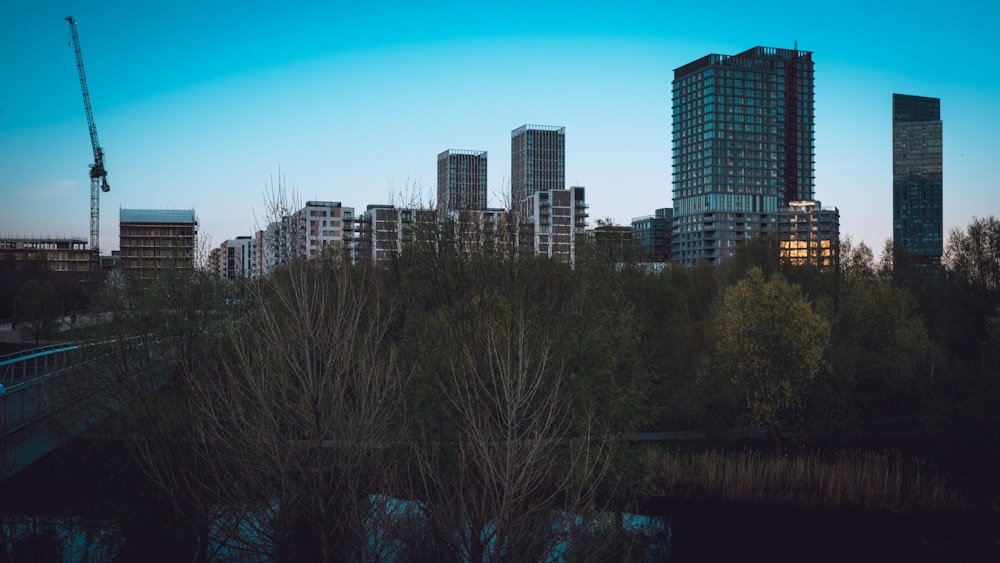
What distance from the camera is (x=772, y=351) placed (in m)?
34.4

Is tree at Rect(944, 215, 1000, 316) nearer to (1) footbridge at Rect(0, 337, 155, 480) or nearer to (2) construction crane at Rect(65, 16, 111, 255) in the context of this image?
(1) footbridge at Rect(0, 337, 155, 480)

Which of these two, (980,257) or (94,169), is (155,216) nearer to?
(94,169)

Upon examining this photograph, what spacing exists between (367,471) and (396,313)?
52.6ft

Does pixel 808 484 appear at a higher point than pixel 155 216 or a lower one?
lower

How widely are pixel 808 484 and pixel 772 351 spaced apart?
8.85 m

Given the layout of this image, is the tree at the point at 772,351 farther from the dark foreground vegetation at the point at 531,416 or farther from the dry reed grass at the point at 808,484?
the dry reed grass at the point at 808,484

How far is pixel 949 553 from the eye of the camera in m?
21.9

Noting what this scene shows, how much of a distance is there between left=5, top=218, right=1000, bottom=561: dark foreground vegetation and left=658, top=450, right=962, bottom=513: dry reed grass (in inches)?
4.0

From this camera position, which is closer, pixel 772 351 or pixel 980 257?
pixel 772 351

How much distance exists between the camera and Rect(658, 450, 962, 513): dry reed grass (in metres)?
25.7

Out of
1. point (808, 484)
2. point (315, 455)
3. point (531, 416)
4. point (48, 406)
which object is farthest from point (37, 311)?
point (531, 416)

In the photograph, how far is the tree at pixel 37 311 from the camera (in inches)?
2510

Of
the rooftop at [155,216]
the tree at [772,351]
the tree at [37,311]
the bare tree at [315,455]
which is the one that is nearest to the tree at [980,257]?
the tree at [772,351]

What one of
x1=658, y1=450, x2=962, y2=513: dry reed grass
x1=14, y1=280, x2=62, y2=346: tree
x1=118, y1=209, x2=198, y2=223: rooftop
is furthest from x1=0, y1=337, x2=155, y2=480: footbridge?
x1=118, y1=209, x2=198, y2=223: rooftop
